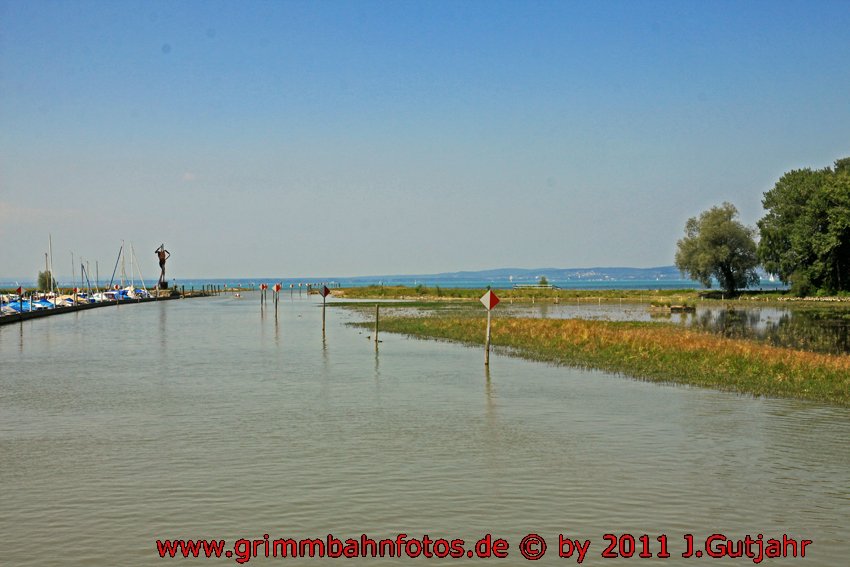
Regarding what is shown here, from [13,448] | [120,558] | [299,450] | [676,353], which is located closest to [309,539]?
[120,558]

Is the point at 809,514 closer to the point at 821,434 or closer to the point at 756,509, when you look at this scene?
the point at 756,509

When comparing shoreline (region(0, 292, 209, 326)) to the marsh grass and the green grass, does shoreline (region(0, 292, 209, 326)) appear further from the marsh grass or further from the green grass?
the marsh grass

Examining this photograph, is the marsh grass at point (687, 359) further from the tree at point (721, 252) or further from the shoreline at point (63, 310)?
the tree at point (721, 252)

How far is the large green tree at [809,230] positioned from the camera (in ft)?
307

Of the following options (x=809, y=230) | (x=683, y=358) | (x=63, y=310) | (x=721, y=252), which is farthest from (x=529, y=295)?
(x=683, y=358)

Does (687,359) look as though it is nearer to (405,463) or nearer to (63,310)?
(405,463)

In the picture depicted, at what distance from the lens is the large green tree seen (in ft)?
307

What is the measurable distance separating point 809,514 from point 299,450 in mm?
10563

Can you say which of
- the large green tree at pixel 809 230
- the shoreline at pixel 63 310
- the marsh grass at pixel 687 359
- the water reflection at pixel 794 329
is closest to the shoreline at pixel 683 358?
the marsh grass at pixel 687 359

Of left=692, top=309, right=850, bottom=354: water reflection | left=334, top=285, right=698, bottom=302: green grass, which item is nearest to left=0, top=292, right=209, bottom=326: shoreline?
left=334, top=285, right=698, bottom=302: green grass

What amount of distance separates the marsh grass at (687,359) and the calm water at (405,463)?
83.1 inches

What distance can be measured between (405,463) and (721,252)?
107671mm

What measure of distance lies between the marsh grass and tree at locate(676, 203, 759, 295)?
72.1 meters

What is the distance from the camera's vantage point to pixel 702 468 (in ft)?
54.6
